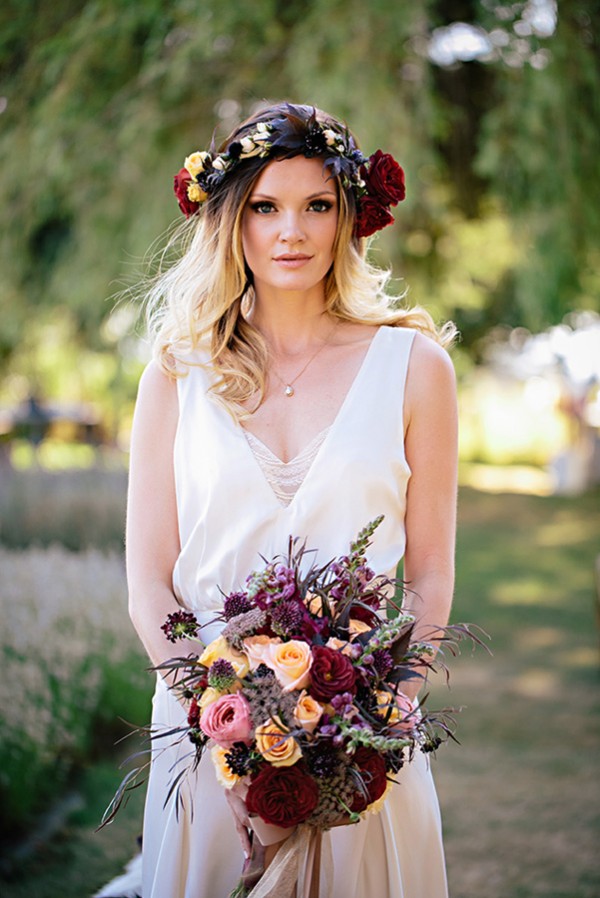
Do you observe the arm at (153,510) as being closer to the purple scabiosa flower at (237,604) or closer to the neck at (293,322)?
the neck at (293,322)

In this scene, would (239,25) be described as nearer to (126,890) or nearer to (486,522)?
(126,890)

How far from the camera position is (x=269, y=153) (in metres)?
2.47

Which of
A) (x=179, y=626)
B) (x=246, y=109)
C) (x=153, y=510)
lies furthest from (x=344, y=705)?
(x=246, y=109)

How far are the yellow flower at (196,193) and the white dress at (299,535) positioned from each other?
55cm

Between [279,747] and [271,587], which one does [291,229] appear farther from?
[279,747]

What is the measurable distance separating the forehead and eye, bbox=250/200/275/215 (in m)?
0.03

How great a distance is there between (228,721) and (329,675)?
0.20 meters

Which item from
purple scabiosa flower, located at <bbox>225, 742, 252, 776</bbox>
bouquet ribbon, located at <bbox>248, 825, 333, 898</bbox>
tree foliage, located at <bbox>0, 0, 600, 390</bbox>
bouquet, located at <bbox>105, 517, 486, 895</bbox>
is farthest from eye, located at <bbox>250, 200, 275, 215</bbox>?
tree foliage, located at <bbox>0, 0, 600, 390</bbox>

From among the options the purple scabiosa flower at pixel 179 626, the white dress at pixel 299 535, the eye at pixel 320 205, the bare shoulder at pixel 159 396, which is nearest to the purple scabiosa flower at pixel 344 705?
the purple scabiosa flower at pixel 179 626

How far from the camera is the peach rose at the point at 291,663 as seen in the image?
1804 millimetres

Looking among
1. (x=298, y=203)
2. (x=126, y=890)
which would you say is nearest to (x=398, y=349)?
(x=298, y=203)

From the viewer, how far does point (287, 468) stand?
242 centimetres

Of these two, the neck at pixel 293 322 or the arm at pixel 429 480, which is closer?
the arm at pixel 429 480

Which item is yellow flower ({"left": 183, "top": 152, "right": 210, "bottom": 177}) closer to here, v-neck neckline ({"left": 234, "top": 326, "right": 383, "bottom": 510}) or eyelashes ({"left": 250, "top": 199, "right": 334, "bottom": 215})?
eyelashes ({"left": 250, "top": 199, "right": 334, "bottom": 215})
